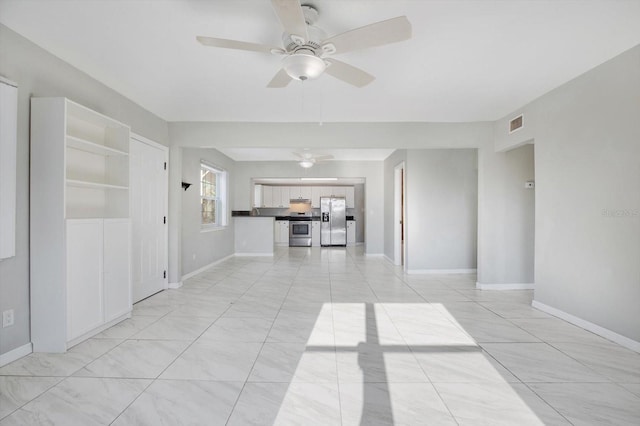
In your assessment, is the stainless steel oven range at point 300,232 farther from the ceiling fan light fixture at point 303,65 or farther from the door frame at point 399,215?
the ceiling fan light fixture at point 303,65

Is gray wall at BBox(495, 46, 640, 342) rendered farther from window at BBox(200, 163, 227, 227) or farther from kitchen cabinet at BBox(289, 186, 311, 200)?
kitchen cabinet at BBox(289, 186, 311, 200)

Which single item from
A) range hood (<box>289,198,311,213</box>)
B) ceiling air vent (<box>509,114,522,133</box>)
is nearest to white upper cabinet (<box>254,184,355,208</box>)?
range hood (<box>289,198,311,213</box>)

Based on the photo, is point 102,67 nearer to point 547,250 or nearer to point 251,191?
point 547,250

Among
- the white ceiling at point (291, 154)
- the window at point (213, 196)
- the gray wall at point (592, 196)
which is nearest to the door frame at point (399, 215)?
the white ceiling at point (291, 154)

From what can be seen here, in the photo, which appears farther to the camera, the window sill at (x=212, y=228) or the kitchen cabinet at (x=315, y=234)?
the kitchen cabinet at (x=315, y=234)

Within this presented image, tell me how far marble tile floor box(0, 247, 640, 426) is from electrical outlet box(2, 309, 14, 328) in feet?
0.92

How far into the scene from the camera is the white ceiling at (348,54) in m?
2.06

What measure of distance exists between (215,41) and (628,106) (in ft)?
10.4

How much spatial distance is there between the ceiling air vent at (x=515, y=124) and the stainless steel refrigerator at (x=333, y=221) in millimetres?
6497

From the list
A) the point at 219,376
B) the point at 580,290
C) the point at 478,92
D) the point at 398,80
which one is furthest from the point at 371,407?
the point at 478,92

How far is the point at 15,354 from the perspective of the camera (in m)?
2.31

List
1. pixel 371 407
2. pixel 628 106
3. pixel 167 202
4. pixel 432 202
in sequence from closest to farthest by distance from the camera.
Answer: pixel 371 407
pixel 628 106
pixel 167 202
pixel 432 202

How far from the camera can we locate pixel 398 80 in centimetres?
316

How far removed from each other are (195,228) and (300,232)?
518 cm
